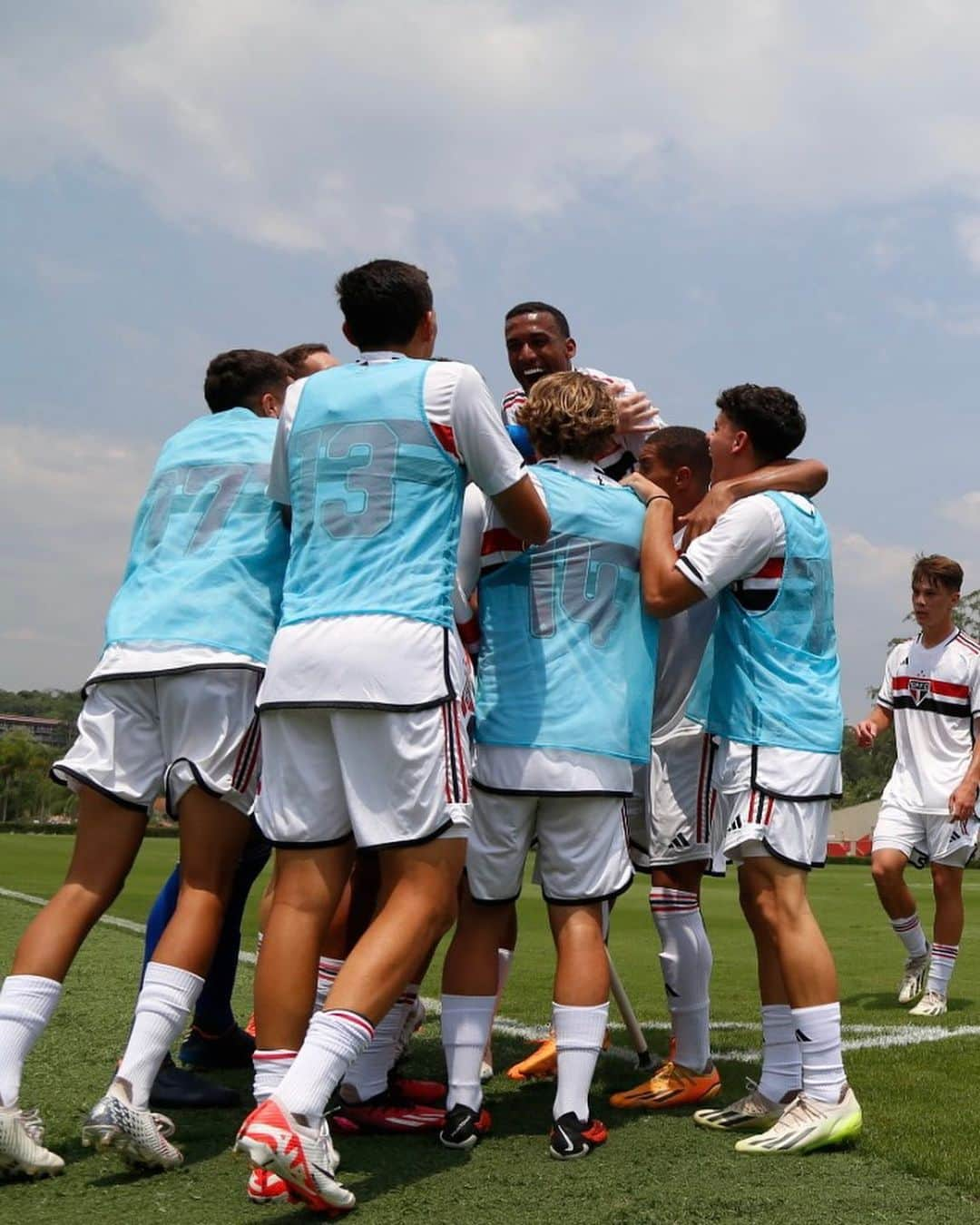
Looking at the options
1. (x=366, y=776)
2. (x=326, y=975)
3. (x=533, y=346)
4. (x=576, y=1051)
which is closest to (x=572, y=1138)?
(x=576, y=1051)

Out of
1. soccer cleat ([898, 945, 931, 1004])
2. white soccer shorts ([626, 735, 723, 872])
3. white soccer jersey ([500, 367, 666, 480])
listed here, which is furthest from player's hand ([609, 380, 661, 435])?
soccer cleat ([898, 945, 931, 1004])

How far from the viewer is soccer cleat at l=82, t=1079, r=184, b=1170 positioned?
10.7 ft

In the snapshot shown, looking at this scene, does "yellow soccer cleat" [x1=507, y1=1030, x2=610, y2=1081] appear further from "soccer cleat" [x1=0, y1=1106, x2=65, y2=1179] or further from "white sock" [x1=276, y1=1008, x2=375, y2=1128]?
"soccer cleat" [x1=0, y1=1106, x2=65, y2=1179]

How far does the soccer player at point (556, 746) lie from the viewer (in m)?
3.77

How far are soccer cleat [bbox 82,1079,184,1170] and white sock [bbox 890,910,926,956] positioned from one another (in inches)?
206

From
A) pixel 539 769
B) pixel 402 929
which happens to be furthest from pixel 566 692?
pixel 402 929

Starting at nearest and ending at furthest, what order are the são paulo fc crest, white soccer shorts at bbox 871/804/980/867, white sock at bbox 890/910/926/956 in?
1. white sock at bbox 890/910/926/956
2. white soccer shorts at bbox 871/804/980/867
3. the são paulo fc crest

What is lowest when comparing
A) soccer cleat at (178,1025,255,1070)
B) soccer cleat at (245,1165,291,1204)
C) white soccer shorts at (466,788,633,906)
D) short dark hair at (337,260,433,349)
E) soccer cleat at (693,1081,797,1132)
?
soccer cleat at (178,1025,255,1070)

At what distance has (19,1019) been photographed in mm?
3465

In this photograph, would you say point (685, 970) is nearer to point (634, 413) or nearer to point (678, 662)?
point (678, 662)

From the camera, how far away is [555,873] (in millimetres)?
3863

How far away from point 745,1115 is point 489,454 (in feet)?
7.06

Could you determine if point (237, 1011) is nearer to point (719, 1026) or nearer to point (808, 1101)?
point (719, 1026)

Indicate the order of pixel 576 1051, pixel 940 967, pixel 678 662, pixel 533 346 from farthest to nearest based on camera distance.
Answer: pixel 940 967 < pixel 533 346 < pixel 678 662 < pixel 576 1051
